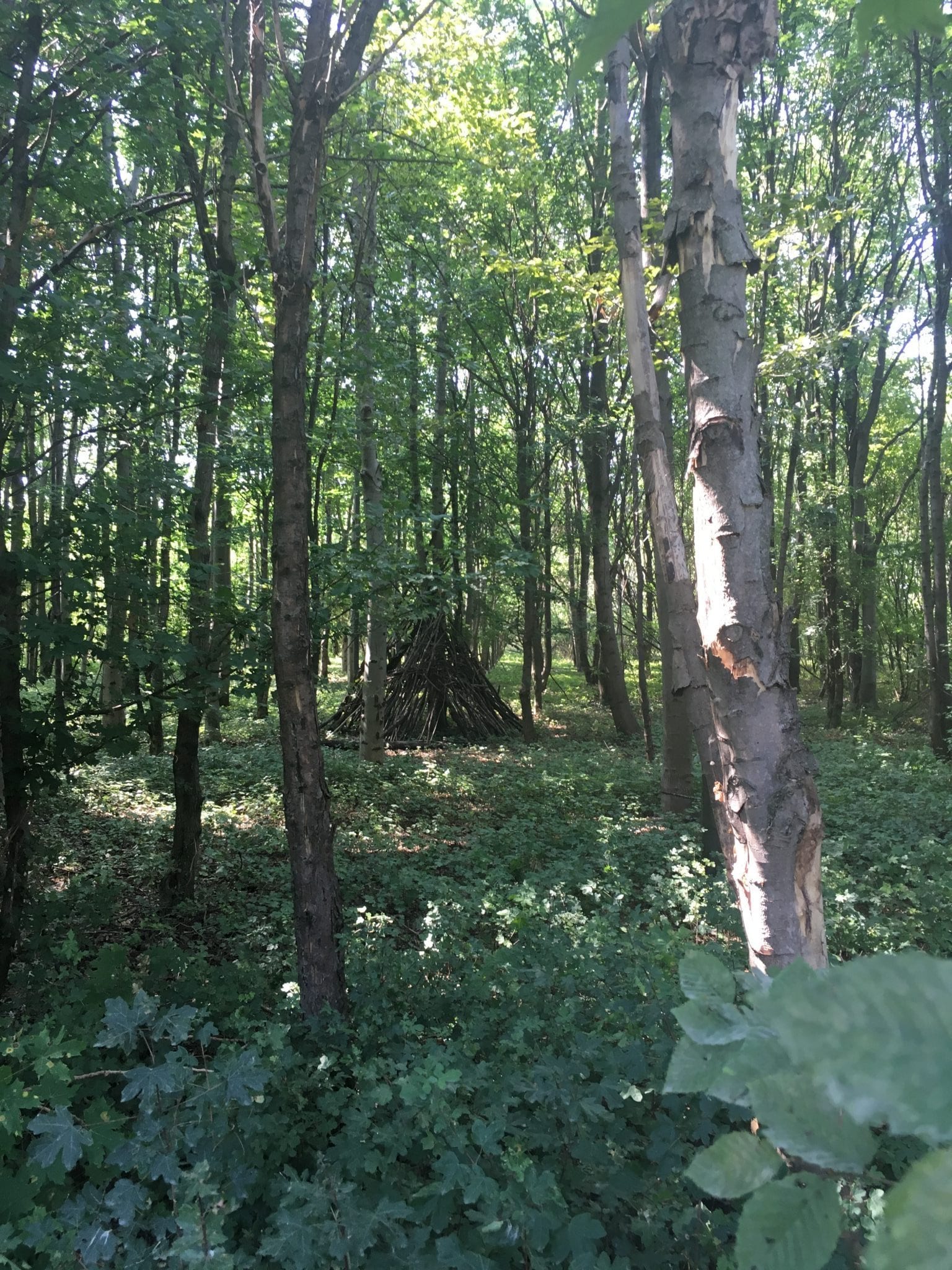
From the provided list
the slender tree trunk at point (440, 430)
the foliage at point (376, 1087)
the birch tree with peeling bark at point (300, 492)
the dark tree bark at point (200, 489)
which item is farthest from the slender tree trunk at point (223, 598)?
the slender tree trunk at point (440, 430)

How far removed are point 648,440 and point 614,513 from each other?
10.0 m

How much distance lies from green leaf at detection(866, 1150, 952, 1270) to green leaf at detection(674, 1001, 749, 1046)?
0.27 meters

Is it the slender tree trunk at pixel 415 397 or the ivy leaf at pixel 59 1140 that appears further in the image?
the slender tree trunk at pixel 415 397

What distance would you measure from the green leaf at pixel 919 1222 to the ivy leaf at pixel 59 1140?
210 cm

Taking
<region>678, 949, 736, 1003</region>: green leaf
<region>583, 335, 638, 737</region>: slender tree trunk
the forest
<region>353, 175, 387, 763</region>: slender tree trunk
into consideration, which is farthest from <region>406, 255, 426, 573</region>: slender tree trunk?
<region>678, 949, 736, 1003</region>: green leaf

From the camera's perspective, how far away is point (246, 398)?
5691 millimetres

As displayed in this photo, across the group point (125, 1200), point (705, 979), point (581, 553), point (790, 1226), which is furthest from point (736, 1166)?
point (581, 553)

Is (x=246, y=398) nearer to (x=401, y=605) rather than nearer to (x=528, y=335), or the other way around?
(x=401, y=605)

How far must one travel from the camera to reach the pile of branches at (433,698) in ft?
40.2

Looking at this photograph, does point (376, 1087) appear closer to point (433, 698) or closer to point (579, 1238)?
point (579, 1238)

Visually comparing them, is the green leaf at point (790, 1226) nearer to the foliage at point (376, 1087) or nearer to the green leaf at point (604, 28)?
the green leaf at point (604, 28)

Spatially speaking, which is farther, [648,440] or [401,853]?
[401,853]

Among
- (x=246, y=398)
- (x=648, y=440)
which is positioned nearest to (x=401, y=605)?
(x=246, y=398)

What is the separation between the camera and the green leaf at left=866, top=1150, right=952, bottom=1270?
0.39m
